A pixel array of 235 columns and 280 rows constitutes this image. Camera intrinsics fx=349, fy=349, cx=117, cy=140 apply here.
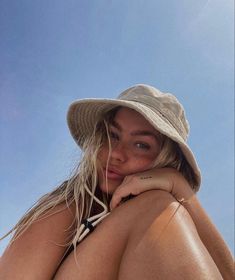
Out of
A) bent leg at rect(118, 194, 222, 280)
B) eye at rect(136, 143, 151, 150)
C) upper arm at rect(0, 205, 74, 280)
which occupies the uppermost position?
eye at rect(136, 143, 151, 150)

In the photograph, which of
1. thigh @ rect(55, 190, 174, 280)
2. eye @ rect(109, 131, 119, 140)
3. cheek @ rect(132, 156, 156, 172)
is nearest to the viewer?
thigh @ rect(55, 190, 174, 280)

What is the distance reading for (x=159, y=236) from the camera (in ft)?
4.00

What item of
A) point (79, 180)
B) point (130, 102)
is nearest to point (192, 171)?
point (130, 102)

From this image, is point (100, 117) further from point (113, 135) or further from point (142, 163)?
point (142, 163)

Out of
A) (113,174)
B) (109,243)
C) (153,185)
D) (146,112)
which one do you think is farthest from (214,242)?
(146,112)

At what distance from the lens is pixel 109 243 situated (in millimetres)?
1370

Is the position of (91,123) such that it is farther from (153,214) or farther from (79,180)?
(153,214)

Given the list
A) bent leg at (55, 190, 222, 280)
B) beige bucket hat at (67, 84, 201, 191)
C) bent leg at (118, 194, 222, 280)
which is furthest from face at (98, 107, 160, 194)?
bent leg at (118, 194, 222, 280)

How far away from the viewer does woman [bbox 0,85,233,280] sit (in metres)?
1.19

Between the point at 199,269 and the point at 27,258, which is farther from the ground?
the point at 27,258

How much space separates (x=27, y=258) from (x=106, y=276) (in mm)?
345

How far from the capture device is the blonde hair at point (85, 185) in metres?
1.62

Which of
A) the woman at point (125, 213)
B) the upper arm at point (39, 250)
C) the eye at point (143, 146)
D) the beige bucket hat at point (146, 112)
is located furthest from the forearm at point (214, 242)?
the upper arm at point (39, 250)

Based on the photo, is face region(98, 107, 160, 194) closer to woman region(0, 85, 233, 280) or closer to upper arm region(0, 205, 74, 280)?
woman region(0, 85, 233, 280)
